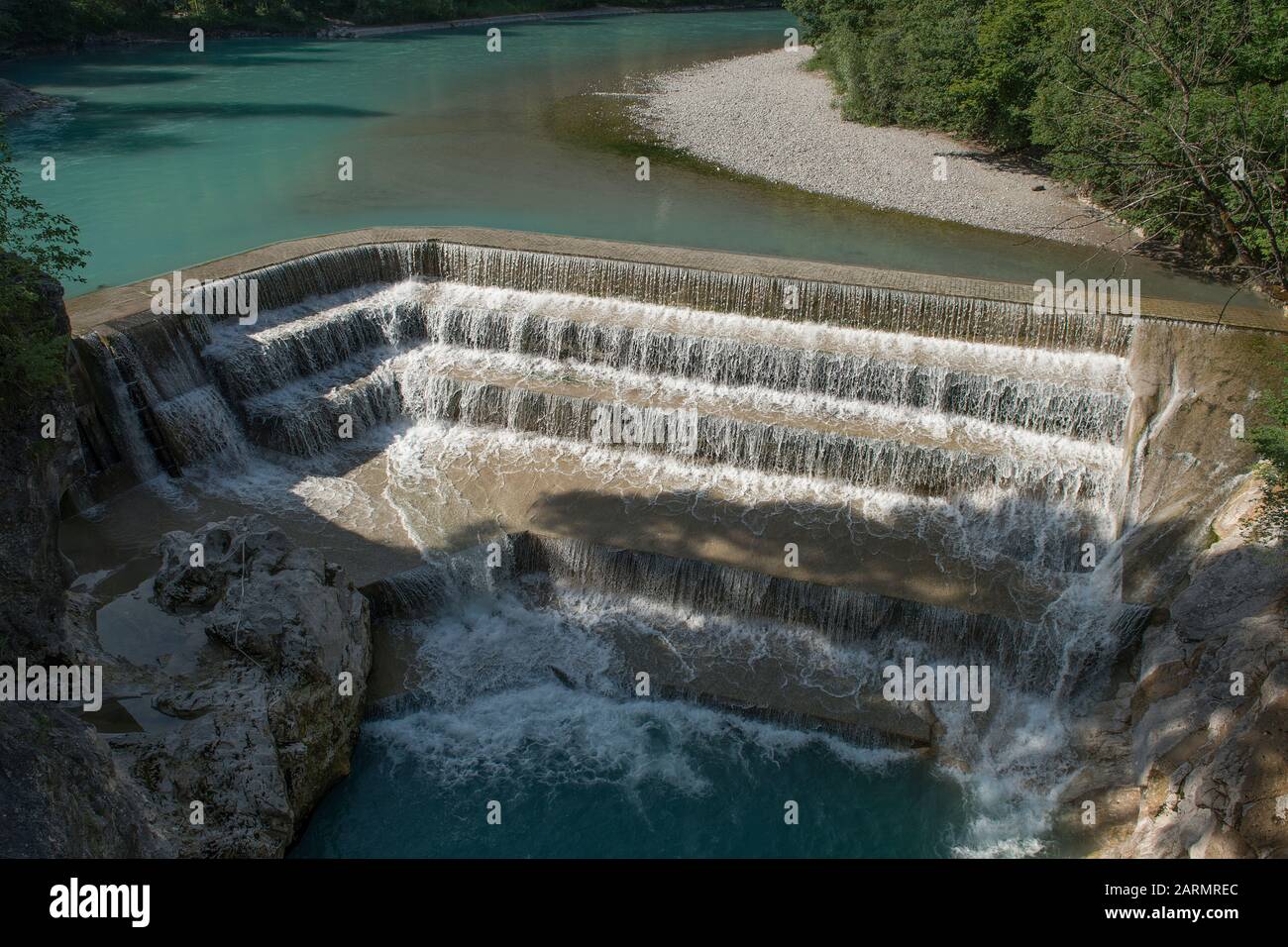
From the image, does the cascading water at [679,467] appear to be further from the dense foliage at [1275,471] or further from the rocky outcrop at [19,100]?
the rocky outcrop at [19,100]

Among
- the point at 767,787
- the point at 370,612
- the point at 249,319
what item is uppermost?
the point at 249,319

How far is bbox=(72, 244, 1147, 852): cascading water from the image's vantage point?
10.9 m

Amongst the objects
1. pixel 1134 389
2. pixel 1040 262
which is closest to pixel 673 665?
pixel 1134 389

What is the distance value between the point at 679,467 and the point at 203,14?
38437 mm

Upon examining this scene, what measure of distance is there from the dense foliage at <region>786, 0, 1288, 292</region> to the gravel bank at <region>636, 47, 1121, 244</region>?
0.83m

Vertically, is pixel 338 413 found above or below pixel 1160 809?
above

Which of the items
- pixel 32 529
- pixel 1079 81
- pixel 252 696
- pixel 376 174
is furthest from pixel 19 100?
pixel 1079 81

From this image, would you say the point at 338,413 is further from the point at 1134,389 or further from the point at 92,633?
the point at 1134,389

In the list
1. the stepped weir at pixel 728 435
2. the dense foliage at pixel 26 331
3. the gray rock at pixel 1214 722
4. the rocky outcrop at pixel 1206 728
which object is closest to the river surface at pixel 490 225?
the stepped weir at pixel 728 435

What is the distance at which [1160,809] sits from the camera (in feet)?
28.6

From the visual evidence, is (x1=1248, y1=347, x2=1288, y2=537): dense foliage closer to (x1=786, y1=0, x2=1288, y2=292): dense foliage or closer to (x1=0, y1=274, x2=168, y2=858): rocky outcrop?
(x1=786, y1=0, x2=1288, y2=292): dense foliage

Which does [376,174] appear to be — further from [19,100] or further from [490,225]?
[19,100]

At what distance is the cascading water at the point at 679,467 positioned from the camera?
10875 millimetres
